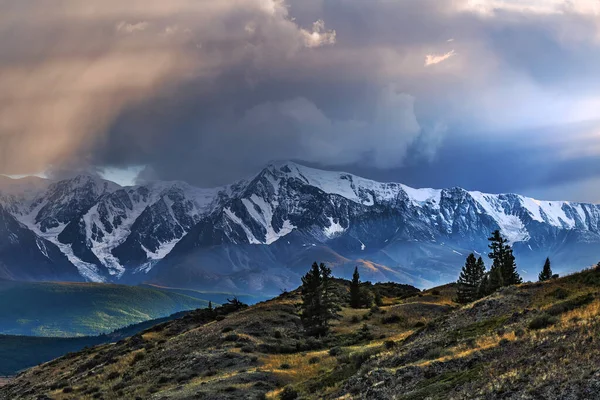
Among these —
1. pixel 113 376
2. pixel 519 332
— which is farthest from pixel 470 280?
pixel 519 332

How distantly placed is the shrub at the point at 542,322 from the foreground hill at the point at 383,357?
0.19 feet

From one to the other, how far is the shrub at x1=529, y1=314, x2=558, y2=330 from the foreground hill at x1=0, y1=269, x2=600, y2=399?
59 millimetres

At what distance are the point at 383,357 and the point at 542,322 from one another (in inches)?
418

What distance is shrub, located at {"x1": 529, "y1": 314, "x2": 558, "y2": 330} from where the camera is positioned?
3431 centimetres

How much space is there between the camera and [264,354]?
61594 millimetres

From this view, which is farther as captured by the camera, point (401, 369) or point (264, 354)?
point (264, 354)

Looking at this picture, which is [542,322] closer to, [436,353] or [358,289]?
[436,353]

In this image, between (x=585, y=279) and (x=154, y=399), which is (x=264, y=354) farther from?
(x=585, y=279)

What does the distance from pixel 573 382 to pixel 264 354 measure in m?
42.8

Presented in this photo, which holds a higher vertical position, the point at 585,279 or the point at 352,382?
the point at 585,279

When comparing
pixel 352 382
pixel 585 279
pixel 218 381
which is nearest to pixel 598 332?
pixel 352 382

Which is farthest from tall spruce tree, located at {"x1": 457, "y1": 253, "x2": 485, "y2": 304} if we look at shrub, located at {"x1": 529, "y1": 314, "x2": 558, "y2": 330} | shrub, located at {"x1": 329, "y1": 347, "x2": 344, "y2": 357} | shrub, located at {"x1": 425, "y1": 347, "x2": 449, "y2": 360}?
shrub, located at {"x1": 425, "y1": 347, "x2": 449, "y2": 360}

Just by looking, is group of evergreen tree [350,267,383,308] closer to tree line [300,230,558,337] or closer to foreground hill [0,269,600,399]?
tree line [300,230,558,337]

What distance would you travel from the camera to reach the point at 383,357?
39.6 m
